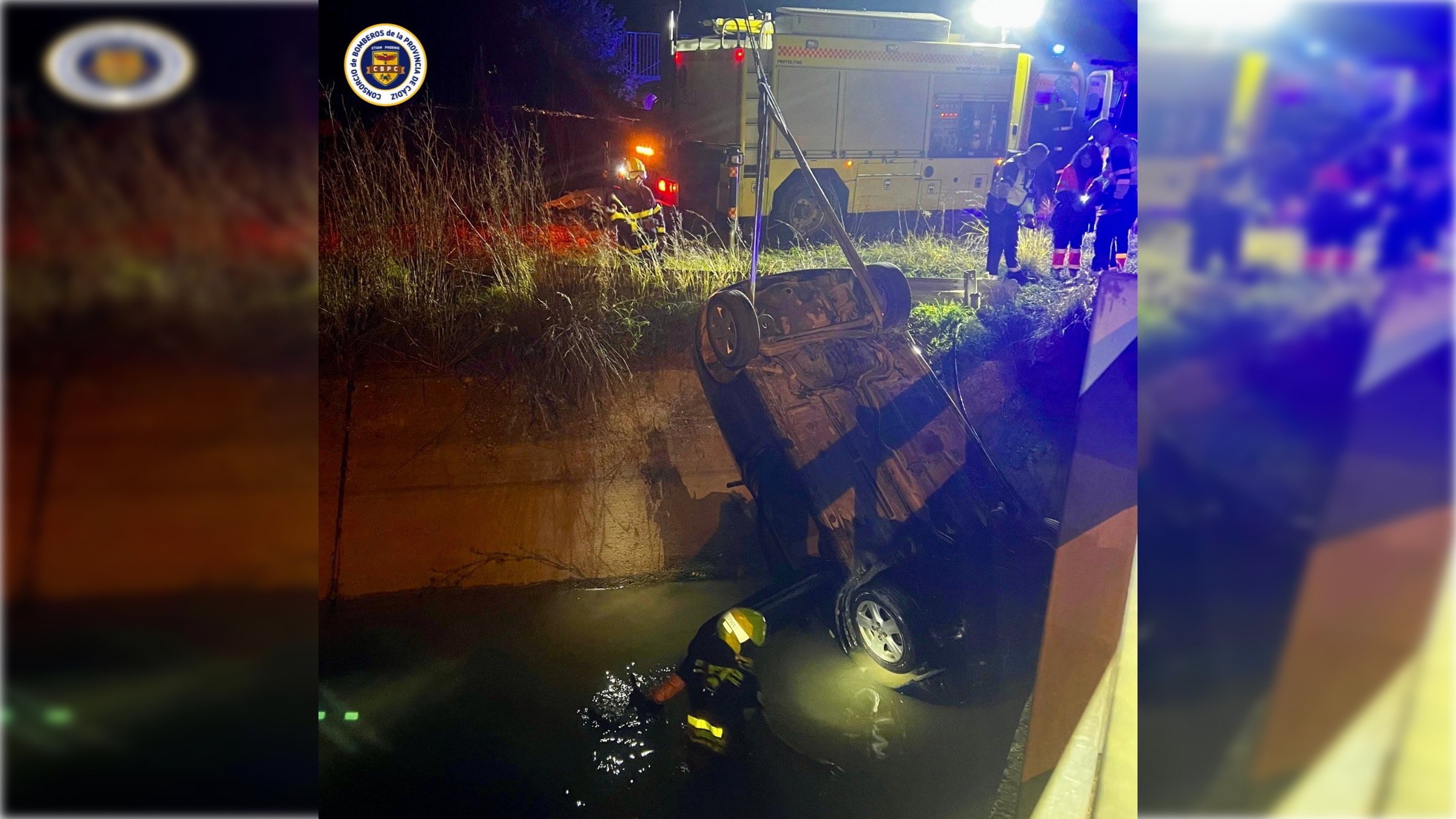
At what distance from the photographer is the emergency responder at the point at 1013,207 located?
157 inches

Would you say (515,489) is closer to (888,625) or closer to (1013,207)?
(888,625)

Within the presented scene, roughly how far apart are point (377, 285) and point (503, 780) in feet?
7.47

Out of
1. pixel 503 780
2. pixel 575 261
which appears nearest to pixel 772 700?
pixel 503 780

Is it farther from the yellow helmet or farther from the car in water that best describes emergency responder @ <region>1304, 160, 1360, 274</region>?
the yellow helmet

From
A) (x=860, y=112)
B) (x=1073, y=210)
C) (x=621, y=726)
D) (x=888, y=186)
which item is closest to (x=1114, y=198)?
(x=1073, y=210)

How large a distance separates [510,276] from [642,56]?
4.24 metres

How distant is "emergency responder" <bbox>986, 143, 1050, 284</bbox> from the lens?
398cm

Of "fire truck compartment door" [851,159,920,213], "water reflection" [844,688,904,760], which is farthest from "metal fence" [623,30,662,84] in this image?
"water reflection" [844,688,904,760]

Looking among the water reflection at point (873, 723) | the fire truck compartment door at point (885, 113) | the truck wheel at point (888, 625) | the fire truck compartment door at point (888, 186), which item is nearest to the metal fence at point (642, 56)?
the fire truck compartment door at point (885, 113)

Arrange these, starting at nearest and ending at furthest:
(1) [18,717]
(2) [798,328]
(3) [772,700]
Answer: (1) [18,717], (3) [772,700], (2) [798,328]

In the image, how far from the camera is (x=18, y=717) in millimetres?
1156

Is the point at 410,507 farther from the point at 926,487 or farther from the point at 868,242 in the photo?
the point at 868,242

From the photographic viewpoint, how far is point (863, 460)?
328cm

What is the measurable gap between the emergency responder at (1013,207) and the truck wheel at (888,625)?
1.81 m
